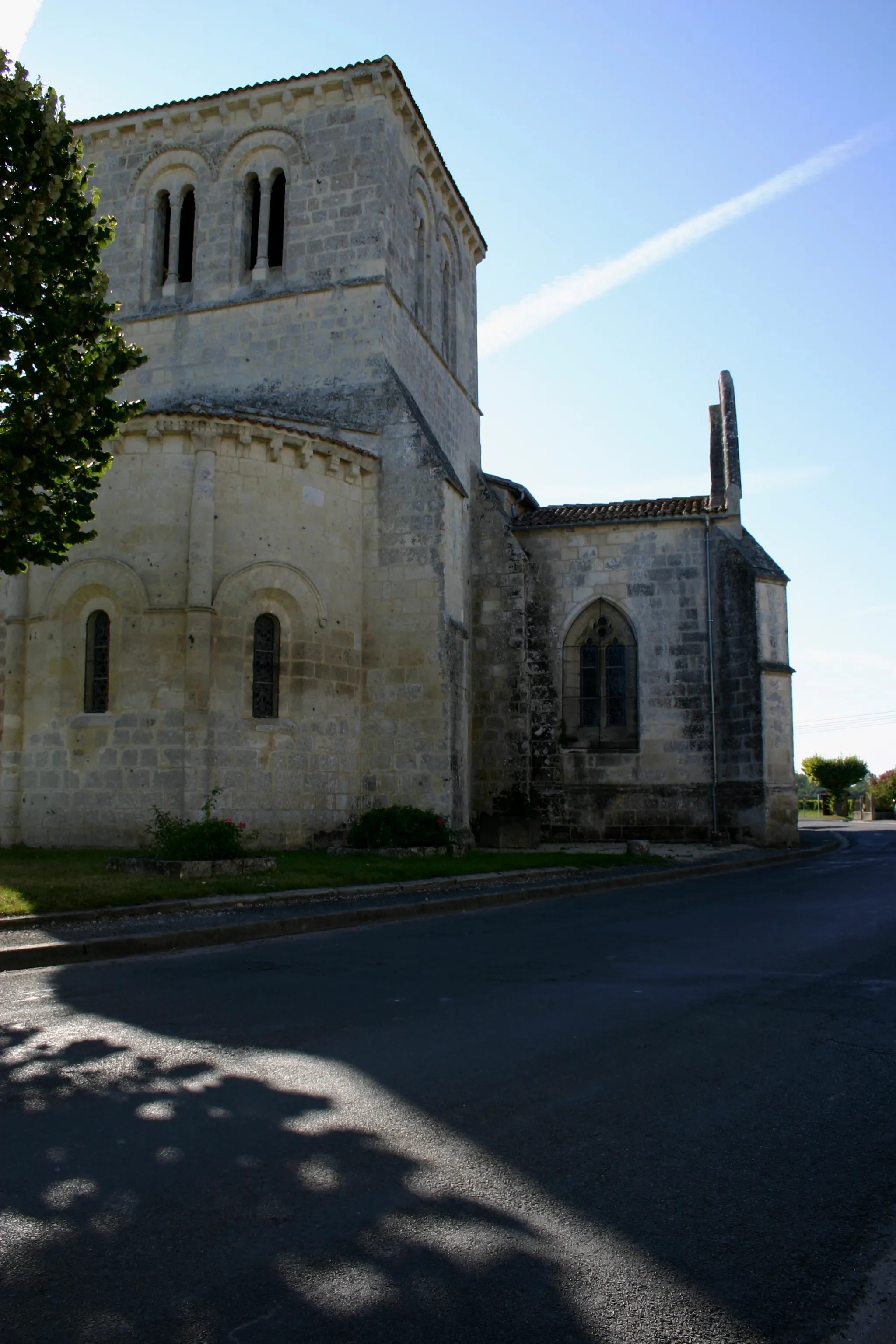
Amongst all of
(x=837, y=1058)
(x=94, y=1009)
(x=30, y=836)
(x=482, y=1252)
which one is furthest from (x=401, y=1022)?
(x=30, y=836)

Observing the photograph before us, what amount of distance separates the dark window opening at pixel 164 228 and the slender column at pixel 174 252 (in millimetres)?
287

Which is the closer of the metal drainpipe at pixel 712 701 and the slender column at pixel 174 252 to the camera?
the slender column at pixel 174 252

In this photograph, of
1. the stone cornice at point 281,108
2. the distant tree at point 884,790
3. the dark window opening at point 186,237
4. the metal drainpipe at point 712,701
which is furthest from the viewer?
the distant tree at point 884,790

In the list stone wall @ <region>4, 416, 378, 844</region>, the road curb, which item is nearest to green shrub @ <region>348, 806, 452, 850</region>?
stone wall @ <region>4, 416, 378, 844</region>

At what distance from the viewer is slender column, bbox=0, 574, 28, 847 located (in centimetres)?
1557

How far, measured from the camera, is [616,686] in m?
22.4

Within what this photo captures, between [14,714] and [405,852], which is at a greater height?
[14,714]

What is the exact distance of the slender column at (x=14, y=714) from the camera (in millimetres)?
15570

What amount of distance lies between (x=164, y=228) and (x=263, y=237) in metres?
2.60

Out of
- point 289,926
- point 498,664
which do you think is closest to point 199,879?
point 289,926

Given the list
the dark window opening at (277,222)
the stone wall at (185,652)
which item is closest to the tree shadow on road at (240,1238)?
the stone wall at (185,652)

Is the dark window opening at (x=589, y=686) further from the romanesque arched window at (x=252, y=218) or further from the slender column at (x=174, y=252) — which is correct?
the slender column at (x=174, y=252)

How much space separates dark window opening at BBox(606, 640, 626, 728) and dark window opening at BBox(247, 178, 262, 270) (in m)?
11.1

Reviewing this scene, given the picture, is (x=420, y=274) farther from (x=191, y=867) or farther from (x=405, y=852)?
(x=191, y=867)
